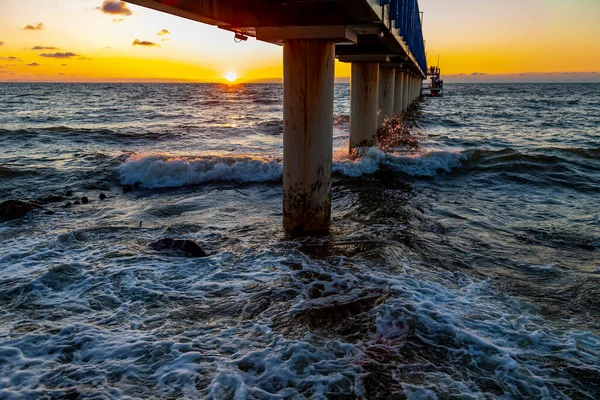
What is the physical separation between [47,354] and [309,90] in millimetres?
5612

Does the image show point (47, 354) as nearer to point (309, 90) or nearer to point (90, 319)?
point (90, 319)

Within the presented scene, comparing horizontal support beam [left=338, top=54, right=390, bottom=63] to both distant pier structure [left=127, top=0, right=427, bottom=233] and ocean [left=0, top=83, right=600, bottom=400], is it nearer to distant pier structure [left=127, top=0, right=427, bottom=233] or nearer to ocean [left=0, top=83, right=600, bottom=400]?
ocean [left=0, top=83, right=600, bottom=400]

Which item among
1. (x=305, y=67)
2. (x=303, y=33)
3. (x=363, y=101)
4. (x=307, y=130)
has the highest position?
(x=303, y=33)

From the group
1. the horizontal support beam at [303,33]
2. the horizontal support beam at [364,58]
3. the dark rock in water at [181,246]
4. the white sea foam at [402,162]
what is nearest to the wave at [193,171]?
the white sea foam at [402,162]

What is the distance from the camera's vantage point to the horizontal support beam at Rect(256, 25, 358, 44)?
772 centimetres

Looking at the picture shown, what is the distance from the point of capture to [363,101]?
1602 centimetres

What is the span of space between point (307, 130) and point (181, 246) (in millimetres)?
3017

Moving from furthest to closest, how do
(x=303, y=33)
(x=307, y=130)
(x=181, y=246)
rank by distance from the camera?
(x=307, y=130) < (x=303, y=33) < (x=181, y=246)

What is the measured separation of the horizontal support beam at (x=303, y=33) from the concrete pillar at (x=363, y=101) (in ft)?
25.9

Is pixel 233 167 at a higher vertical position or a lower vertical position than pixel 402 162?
higher

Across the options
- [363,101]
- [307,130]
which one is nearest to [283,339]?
[307,130]

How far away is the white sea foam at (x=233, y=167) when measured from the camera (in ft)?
45.9

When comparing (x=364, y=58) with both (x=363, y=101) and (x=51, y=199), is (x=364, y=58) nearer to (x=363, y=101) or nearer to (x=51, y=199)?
(x=363, y=101)

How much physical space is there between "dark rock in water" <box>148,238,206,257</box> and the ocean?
18cm
